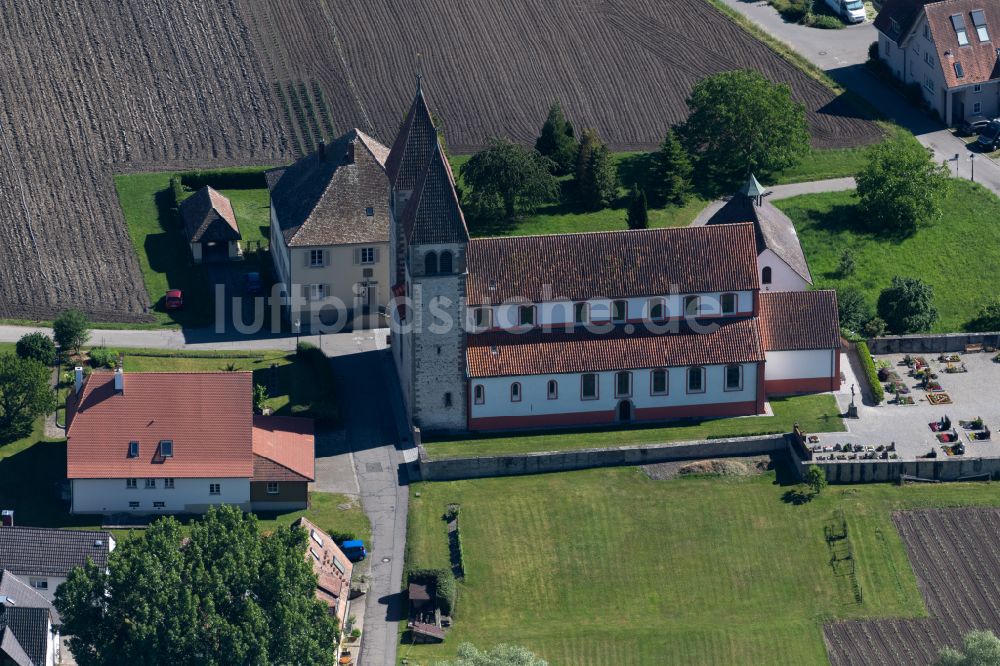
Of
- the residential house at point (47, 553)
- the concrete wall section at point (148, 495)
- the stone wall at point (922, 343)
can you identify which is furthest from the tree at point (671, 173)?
the residential house at point (47, 553)

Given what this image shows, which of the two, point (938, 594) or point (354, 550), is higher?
point (354, 550)

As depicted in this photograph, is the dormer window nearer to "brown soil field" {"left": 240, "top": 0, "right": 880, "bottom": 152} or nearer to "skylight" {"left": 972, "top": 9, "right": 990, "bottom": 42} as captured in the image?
"skylight" {"left": 972, "top": 9, "right": 990, "bottom": 42}

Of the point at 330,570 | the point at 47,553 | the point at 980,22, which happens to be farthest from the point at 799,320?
the point at 47,553

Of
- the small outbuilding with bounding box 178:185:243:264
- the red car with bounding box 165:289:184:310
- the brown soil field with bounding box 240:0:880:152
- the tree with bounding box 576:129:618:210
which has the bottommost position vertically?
the red car with bounding box 165:289:184:310

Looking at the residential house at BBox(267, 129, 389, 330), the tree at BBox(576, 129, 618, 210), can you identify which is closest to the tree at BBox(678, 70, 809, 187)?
the tree at BBox(576, 129, 618, 210)

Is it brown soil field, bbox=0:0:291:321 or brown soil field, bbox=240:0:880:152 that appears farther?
brown soil field, bbox=240:0:880:152

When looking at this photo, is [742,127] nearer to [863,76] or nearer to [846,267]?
[846,267]

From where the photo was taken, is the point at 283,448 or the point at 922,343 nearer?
the point at 283,448
